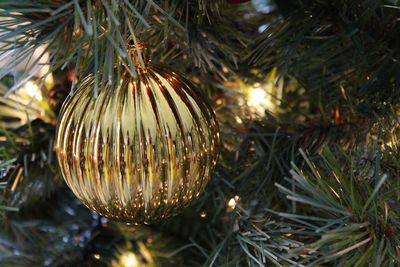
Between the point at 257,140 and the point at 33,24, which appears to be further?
the point at 257,140

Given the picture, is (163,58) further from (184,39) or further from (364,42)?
(364,42)

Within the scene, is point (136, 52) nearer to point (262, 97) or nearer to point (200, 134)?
point (200, 134)

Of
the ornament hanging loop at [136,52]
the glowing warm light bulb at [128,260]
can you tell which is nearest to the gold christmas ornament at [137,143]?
the ornament hanging loop at [136,52]

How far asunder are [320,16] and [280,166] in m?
0.11

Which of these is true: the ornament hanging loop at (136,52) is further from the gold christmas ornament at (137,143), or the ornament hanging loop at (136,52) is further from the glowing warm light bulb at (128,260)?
the glowing warm light bulb at (128,260)

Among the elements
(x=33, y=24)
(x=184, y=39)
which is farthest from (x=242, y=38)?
(x=33, y=24)

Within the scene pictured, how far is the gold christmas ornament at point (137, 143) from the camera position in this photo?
1.06ft

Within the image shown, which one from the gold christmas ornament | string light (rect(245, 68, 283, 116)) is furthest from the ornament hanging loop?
string light (rect(245, 68, 283, 116))

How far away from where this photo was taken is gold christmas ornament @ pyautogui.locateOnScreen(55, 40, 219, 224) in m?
0.32

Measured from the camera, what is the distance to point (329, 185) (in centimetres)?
32

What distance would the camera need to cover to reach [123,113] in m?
0.32

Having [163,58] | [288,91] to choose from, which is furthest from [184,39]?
[288,91]

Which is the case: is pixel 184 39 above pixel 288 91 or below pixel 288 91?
above

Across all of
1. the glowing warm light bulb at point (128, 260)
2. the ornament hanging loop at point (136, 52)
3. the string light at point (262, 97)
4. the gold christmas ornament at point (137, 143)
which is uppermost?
the ornament hanging loop at point (136, 52)
